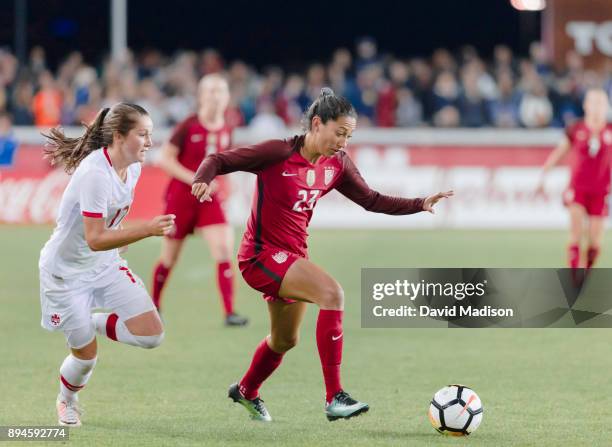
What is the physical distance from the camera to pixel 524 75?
2216 centimetres

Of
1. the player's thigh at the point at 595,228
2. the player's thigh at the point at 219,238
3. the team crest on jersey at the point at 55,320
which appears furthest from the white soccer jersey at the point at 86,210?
the player's thigh at the point at 595,228

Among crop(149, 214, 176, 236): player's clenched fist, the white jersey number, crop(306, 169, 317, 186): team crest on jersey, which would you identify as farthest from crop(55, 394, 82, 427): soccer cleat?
crop(306, 169, 317, 186): team crest on jersey

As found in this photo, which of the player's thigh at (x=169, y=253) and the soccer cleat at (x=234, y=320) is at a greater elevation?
the player's thigh at (x=169, y=253)

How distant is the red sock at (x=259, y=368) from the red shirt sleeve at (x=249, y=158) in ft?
3.24

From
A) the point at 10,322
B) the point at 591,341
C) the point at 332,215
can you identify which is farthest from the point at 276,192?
the point at 332,215

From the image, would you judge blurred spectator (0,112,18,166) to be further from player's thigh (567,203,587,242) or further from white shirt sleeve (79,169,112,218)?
white shirt sleeve (79,169,112,218)

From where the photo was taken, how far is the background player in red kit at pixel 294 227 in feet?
21.3

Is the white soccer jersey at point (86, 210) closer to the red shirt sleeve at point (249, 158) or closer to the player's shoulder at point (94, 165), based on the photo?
the player's shoulder at point (94, 165)

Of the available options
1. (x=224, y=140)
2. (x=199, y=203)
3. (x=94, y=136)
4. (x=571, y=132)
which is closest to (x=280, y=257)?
(x=94, y=136)

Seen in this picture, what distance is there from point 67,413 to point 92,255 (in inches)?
33.8

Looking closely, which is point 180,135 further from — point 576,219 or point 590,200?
point 590,200

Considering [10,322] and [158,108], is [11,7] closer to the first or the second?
[158,108]

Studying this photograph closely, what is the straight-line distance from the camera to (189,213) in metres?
10.9

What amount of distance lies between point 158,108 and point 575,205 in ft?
33.0
